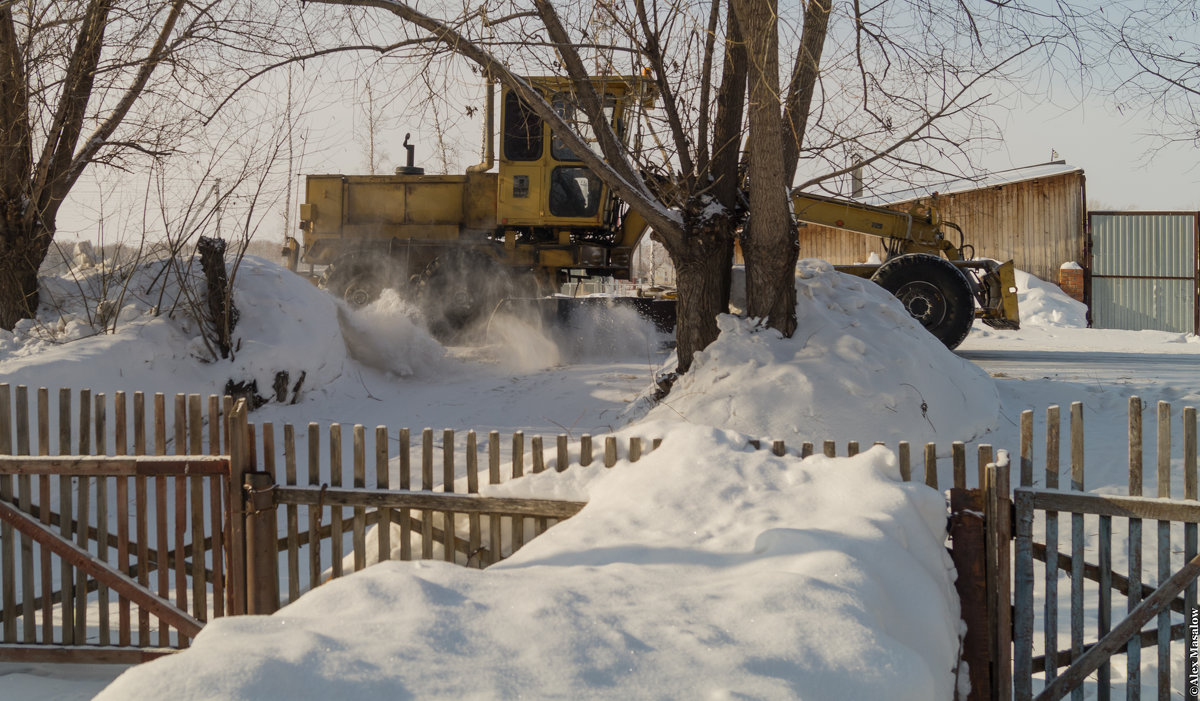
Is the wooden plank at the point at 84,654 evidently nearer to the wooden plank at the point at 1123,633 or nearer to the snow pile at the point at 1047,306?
the wooden plank at the point at 1123,633

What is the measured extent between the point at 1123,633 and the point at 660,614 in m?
2.26

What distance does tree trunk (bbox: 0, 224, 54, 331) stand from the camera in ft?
33.5

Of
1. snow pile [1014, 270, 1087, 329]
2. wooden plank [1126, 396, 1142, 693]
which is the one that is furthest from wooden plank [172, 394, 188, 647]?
snow pile [1014, 270, 1087, 329]

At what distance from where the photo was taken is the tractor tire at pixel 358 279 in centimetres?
1508

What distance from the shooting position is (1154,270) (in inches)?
981

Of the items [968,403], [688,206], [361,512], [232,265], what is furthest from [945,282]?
[361,512]

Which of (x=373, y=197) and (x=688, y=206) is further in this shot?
(x=373, y=197)

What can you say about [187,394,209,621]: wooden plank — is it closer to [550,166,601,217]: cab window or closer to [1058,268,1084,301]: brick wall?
[550,166,601,217]: cab window

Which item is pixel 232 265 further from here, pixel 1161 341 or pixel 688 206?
pixel 1161 341

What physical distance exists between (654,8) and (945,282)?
6.19 m

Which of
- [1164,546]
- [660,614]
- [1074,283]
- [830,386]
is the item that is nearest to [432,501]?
[660,614]

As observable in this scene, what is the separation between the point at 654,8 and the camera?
7938mm

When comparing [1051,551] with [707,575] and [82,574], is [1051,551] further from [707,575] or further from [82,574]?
[82,574]

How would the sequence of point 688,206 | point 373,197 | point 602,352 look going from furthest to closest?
point 373,197
point 602,352
point 688,206
